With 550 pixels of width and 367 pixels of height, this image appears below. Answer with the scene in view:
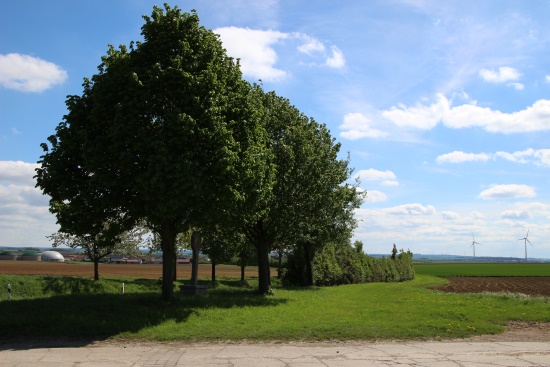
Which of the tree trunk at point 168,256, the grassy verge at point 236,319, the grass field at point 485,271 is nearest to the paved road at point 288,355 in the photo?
the grassy verge at point 236,319

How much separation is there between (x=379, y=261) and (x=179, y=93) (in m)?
45.5

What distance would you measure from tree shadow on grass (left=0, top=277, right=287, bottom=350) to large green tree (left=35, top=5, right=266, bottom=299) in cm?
229

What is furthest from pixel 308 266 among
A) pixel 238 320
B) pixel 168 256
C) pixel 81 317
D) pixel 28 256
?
pixel 28 256

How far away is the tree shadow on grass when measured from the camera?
45.8 ft

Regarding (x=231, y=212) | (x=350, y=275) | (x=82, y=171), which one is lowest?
(x=350, y=275)

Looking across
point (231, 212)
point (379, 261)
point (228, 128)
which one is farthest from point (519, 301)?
point (379, 261)

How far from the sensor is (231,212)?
20.2 meters

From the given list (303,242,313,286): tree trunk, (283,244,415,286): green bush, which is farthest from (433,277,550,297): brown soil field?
(303,242,313,286): tree trunk

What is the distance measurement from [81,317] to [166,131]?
6.95 meters

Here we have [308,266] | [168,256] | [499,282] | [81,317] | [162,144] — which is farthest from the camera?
[499,282]

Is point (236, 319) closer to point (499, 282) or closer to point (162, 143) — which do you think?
point (162, 143)

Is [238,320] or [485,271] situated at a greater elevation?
[238,320]

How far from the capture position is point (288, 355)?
11.5 meters

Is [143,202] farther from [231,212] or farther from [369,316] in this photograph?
[369,316]
